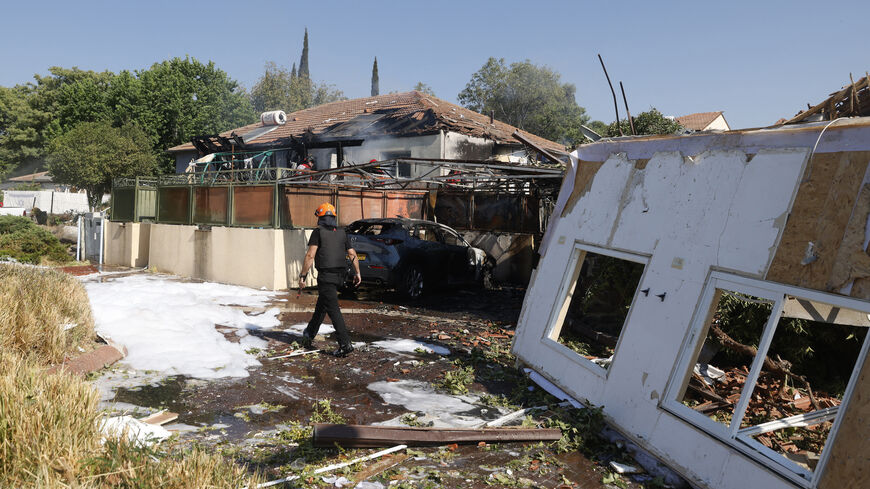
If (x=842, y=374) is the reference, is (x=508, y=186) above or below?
above

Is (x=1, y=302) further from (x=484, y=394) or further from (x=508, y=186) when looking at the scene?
(x=508, y=186)

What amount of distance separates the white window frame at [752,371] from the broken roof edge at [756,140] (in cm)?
103

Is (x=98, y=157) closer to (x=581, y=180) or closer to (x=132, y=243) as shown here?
(x=132, y=243)

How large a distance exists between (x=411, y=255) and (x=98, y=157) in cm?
2556

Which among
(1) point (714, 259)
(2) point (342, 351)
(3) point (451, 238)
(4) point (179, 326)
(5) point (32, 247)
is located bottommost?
(5) point (32, 247)

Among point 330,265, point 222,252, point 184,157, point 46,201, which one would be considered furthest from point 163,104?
point 330,265

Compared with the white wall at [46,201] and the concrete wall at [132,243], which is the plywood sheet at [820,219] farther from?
the white wall at [46,201]

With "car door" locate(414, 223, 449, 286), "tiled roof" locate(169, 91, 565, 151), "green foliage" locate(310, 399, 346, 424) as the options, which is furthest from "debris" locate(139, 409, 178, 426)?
"tiled roof" locate(169, 91, 565, 151)

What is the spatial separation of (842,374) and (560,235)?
3921 millimetres

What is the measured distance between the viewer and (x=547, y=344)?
638 centimetres

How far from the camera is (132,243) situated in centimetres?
1766

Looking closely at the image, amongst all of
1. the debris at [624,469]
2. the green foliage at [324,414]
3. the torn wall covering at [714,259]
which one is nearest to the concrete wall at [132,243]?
the green foliage at [324,414]

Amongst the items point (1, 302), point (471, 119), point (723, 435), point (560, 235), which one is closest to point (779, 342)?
point (560, 235)

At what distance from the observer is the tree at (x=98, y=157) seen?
30.0 meters
